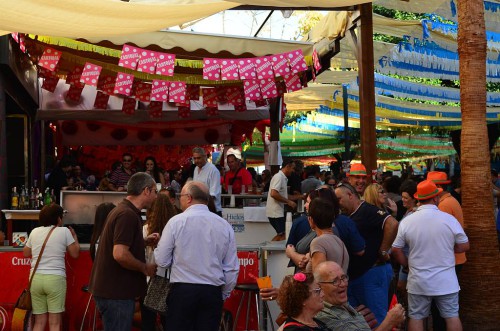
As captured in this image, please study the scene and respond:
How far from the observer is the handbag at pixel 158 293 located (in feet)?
24.7

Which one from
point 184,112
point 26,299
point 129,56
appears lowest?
point 26,299

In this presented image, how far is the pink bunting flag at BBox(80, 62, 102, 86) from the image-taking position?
14422mm

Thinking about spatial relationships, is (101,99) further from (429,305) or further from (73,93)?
(429,305)

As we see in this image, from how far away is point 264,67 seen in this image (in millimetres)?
14680

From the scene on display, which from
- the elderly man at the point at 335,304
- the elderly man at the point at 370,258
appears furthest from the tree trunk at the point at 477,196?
the elderly man at the point at 335,304

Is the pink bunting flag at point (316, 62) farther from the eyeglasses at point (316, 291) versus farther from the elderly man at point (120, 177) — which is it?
the eyeglasses at point (316, 291)

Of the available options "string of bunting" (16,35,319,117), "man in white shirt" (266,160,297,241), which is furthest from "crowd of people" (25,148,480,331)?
"man in white shirt" (266,160,297,241)

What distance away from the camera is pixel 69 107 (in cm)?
2020

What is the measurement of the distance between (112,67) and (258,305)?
7.33 meters

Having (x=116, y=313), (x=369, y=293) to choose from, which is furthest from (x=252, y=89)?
(x=116, y=313)

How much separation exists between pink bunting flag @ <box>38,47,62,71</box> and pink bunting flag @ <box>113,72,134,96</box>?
1347 mm

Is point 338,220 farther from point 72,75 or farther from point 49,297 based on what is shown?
point 72,75

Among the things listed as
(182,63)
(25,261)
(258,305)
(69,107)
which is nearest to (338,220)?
(258,305)

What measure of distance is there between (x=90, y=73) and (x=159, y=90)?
177 centimetres
